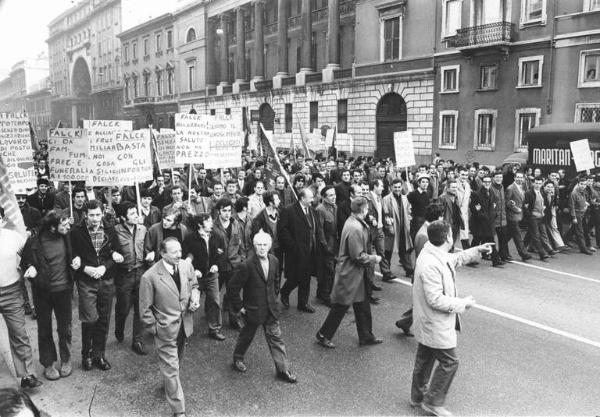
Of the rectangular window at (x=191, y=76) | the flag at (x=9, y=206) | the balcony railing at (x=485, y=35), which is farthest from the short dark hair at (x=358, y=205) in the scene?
the rectangular window at (x=191, y=76)

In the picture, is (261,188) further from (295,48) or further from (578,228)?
(295,48)

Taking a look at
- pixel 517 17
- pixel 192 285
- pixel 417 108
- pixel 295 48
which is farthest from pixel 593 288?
pixel 295 48

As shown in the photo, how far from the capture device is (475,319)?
732 centimetres

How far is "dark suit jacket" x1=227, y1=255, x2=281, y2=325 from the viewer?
5.57 meters

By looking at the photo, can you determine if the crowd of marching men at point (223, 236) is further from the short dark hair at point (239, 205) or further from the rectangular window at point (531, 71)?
the rectangular window at point (531, 71)

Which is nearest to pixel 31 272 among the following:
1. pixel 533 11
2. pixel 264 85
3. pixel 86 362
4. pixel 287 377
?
pixel 86 362

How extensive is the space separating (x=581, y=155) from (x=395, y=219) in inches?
255

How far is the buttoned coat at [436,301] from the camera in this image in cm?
458

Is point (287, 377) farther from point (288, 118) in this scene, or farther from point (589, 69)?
point (288, 118)

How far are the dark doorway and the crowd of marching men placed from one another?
57.8ft

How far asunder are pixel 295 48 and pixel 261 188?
110 feet

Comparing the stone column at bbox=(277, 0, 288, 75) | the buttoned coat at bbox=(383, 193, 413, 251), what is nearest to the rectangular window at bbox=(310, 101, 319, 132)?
the stone column at bbox=(277, 0, 288, 75)

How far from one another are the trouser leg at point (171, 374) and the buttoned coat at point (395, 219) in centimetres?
536

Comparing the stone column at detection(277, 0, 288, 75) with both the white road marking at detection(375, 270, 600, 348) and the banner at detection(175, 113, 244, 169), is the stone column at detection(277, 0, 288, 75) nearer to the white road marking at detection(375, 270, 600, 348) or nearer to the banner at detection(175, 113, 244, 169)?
the banner at detection(175, 113, 244, 169)
